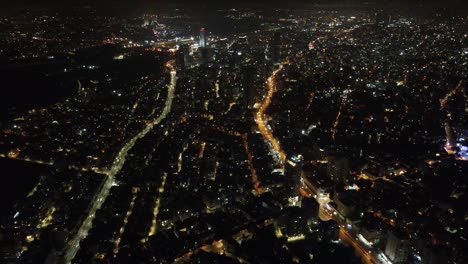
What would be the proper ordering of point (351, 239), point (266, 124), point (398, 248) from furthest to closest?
point (266, 124)
point (351, 239)
point (398, 248)

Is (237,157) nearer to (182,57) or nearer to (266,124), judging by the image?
(266,124)

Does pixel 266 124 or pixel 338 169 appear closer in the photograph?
pixel 338 169

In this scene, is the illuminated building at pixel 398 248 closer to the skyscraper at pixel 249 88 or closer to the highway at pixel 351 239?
the highway at pixel 351 239

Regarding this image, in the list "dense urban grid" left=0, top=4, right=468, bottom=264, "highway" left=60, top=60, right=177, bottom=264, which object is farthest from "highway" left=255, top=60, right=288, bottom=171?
"highway" left=60, top=60, right=177, bottom=264

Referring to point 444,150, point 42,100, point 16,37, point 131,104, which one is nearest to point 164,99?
point 131,104

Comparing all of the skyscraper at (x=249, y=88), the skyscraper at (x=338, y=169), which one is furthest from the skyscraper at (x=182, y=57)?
the skyscraper at (x=338, y=169)

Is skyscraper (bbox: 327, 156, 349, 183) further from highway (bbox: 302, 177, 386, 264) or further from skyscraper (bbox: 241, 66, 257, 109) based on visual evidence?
skyscraper (bbox: 241, 66, 257, 109)

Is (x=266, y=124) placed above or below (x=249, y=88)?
below

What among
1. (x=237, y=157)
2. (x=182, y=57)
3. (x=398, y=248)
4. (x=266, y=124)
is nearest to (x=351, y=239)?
(x=398, y=248)
